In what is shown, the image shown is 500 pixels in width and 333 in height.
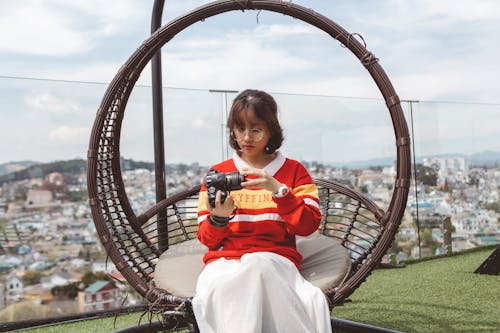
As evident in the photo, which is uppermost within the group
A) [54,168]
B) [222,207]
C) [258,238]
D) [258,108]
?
[258,108]

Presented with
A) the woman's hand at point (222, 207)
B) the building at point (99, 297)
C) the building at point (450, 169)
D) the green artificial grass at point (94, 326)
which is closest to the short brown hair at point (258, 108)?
the woman's hand at point (222, 207)

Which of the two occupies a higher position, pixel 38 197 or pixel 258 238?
pixel 38 197

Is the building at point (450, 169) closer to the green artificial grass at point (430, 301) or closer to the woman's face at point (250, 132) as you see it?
the green artificial grass at point (430, 301)

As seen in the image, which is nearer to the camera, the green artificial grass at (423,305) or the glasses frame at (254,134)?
the glasses frame at (254,134)

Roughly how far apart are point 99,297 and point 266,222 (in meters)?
1.73

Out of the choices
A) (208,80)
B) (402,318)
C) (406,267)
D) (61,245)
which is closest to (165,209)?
(61,245)

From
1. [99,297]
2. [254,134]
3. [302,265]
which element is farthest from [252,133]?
[99,297]

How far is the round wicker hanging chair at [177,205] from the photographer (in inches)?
69.2

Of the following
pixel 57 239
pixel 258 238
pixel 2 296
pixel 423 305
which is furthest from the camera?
pixel 57 239

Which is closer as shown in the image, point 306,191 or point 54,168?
point 306,191

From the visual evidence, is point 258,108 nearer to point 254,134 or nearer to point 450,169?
point 254,134

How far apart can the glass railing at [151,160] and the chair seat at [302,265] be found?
0.53 metres

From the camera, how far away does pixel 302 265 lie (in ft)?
6.47

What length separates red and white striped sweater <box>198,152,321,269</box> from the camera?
68.4 inches
